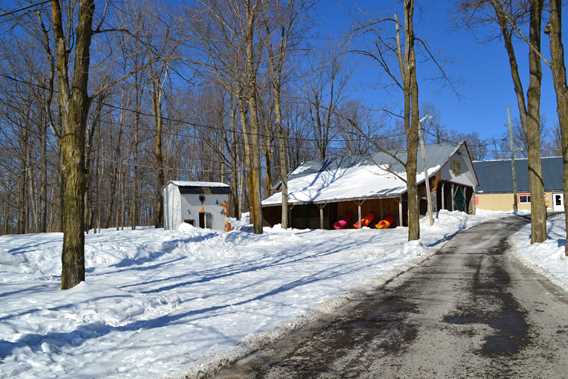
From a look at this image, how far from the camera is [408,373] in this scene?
4.28 m

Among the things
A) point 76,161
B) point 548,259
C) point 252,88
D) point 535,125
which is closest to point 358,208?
point 252,88

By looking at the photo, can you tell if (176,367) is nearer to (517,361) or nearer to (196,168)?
(517,361)

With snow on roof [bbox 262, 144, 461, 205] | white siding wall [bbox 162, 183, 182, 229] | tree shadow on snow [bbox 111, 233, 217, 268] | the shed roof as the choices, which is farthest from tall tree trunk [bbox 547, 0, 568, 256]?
the shed roof

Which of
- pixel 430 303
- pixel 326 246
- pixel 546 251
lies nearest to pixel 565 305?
pixel 430 303

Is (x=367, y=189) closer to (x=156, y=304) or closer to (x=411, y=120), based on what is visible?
(x=411, y=120)

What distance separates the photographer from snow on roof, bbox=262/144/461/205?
102ft

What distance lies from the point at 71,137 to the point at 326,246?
13.4 m

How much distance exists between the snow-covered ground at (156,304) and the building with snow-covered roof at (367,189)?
15929 millimetres

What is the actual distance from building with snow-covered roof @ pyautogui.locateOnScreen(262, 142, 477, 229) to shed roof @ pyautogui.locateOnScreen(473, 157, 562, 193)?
11773 millimetres

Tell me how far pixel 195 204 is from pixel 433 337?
26343 millimetres

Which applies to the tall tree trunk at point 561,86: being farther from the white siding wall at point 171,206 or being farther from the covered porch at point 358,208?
the white siding wall at point 171,206

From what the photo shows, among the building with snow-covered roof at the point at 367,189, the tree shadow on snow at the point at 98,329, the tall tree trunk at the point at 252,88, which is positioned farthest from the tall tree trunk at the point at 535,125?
the building with snow-covered roof at the point at 367,189

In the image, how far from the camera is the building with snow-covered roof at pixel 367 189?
32.0m

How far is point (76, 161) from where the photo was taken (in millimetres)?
8734
